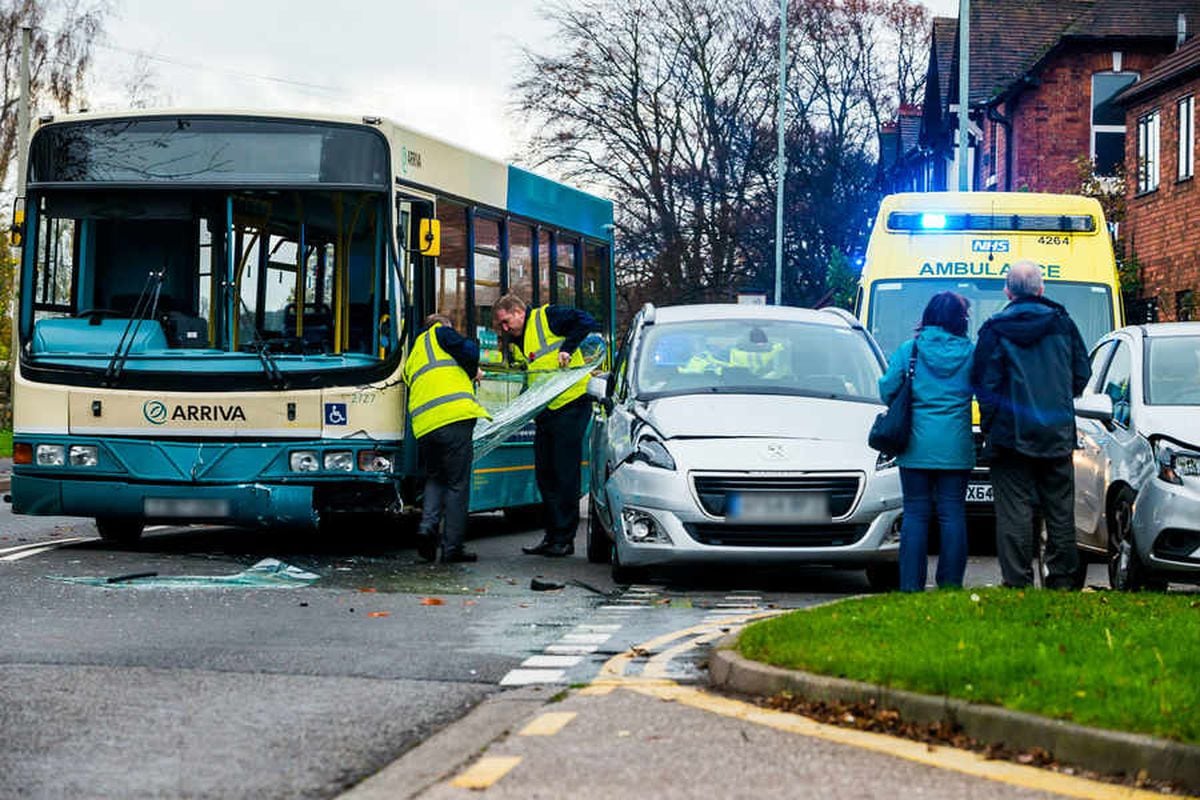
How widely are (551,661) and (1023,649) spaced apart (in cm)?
214

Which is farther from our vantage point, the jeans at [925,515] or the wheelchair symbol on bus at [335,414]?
the wheelchair symbol on bus at [335,414]

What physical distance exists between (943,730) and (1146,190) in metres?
33.5

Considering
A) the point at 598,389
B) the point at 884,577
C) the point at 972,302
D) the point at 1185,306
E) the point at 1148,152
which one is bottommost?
the point at 884,577

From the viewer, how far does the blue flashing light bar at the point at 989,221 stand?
743 inches

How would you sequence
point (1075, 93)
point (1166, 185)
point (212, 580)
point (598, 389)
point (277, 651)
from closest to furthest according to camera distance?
point (277, 651) → point (212, 580) → point (598, 389) → point (1166, 185) → point (1075, 93)

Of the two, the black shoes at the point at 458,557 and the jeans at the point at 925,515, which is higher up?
the jeans at the point at 925,515

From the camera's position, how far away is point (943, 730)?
771 cm

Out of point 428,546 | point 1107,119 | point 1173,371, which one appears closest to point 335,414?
point 428,546

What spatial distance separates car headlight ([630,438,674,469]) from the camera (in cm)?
1349

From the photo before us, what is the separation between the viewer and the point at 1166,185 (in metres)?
38.5

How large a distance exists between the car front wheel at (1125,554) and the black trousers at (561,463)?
13.9ft

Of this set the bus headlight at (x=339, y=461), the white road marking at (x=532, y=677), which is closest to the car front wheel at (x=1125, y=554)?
the white road marking at (x=532, y=677)

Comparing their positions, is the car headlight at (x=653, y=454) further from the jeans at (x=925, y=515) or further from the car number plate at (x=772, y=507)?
the jeans at (x=925, y=515)

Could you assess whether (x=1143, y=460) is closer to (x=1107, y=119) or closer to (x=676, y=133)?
(x=1107, y=119)
